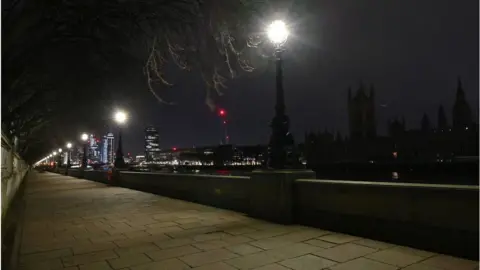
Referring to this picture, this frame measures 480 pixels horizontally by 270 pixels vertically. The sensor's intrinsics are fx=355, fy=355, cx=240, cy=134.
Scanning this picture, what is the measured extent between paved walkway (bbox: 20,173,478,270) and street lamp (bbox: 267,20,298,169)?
5.11ft

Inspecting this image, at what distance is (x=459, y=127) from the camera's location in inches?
4085

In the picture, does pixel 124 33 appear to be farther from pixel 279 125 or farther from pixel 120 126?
pixel 120 126

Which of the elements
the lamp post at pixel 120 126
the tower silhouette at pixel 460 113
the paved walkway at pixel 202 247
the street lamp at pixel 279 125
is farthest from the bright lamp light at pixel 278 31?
the tower silhouette at pixel 460 113

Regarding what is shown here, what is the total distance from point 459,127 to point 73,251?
119 m

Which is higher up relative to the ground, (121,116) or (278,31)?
(278,31)

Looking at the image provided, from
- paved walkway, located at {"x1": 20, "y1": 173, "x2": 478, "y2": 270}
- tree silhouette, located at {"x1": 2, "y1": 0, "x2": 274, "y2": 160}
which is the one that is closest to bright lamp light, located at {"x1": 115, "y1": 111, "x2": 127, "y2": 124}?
tree silhouette, located at {"x1": 2, "y1": 0, "x2": 274, "y2": 160}

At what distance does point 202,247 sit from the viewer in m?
5.91

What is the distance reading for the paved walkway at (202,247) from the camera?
4.96 metres

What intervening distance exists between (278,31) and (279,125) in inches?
88.7

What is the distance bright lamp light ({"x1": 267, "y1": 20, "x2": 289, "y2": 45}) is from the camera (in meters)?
8.47

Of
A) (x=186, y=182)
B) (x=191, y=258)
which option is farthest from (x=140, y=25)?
(x=191, y=258)

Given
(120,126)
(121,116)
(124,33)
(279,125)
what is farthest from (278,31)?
(120,126)

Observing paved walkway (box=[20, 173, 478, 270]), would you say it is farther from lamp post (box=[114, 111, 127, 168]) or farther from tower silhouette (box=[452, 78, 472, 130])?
tower silhouette (box=[452, 78, 472, 130])

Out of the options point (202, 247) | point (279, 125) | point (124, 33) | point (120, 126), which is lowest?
point (202, 247)
